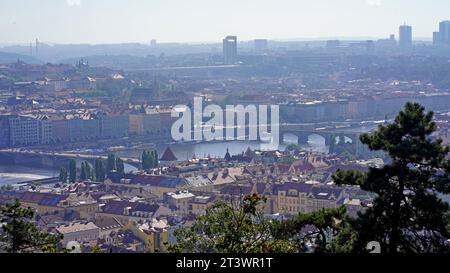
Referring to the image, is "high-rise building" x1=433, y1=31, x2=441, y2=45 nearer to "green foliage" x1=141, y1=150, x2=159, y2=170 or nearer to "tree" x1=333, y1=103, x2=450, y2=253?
"green foliage" x1=141, y1=150, x2=159, y2=170

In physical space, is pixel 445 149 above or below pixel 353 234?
above

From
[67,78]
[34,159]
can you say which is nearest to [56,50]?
[67,78]

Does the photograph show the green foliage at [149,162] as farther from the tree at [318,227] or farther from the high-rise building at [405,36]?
the high-rise building at [405,36]

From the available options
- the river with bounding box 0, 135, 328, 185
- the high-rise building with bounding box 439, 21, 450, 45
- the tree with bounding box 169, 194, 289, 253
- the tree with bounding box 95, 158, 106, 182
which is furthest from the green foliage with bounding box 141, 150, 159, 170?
the high-rise building with bounding box 439, 21, 450, 45

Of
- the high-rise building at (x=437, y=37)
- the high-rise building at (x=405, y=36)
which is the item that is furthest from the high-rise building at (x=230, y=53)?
the high-rise building at (x=405, y=36)

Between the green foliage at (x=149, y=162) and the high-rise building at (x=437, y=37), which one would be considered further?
the high-rise building at (x=437, y=37)

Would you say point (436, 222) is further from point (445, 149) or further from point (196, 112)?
A: point (196, 112)
